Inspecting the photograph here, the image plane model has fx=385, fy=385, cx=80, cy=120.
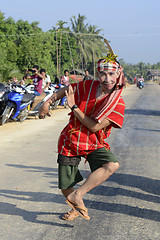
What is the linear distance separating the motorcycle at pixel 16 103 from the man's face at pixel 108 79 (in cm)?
814

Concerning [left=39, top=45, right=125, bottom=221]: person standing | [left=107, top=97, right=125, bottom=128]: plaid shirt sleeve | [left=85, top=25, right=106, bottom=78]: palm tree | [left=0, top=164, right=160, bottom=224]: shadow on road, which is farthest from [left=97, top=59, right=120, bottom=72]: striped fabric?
[left=85, top=25, right=106, bottom=78]: palm tree

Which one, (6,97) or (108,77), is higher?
(108,77)

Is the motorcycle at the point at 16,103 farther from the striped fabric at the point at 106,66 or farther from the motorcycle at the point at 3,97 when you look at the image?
the striped fabric at the point at 106,66

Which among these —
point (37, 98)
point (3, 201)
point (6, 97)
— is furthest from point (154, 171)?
point (37, 98)

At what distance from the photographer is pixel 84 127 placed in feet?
12.1

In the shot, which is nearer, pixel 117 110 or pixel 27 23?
pixel 117 110

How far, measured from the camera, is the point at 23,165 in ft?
21.8

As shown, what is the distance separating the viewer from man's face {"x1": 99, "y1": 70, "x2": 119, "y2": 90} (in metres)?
3.55

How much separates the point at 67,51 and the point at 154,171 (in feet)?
188

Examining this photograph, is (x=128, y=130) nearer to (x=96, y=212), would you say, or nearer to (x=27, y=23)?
(x=96, y=212)

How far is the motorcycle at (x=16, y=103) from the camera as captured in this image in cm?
1154

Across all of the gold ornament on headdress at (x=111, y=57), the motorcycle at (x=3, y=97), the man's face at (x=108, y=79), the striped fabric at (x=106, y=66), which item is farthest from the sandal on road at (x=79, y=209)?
the motorcycle at (x=3, y=97)

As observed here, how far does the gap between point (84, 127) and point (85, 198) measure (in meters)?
1.50

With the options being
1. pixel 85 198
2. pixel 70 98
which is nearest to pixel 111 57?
pixel 70 98
